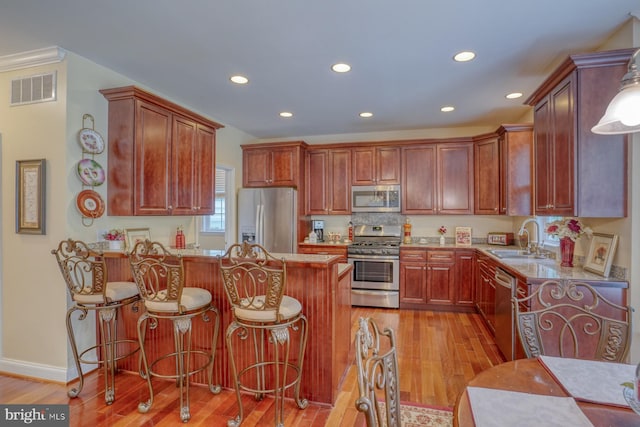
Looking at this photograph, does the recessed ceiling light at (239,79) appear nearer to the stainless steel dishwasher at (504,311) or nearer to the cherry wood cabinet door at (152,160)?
the cherry wood cabinet door at (152,160)

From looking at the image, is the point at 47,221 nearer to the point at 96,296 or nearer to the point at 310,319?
the point at 96,296

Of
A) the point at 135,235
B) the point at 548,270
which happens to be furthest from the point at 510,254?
the point at 135,235

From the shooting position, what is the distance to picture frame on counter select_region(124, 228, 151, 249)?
305 centimetres

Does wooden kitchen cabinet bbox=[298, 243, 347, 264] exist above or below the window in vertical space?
below

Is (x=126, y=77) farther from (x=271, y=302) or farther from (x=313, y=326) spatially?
(x=313, y=326)

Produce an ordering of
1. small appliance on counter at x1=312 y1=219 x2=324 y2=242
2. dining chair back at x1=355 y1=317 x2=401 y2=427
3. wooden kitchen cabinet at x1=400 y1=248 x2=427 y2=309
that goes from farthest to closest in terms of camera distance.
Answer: small appliance on counter at x1=312 y1=219 x2=324 y2=242, wooden kitchen cabinet at x1=400 y1=248 x2=427 y2=309, dining chair back at x1=355 y1=317 x2=401 y2=427

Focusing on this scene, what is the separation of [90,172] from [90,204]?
0.88 feet

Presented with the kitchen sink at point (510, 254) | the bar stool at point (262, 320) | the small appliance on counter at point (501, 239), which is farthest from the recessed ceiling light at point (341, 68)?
the small appliance on counter at point (501, 239)

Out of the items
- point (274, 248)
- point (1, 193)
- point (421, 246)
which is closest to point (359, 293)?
point (421, 246)

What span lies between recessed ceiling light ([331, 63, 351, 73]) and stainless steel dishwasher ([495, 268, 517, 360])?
234 centimetres

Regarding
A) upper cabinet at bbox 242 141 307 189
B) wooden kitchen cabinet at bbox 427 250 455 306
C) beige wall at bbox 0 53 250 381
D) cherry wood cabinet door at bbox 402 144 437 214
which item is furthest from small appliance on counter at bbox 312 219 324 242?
beige wall at bbox 0 53 250 381

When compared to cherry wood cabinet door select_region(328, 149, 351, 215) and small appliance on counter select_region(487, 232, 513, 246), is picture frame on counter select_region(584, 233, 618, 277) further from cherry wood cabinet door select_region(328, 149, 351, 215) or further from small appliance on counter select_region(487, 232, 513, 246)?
cherry wood cabinet door select_region(328, 149, 351, 215)

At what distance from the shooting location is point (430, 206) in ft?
15.9

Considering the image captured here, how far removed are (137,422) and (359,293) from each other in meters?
3.13
